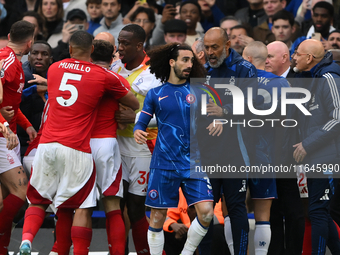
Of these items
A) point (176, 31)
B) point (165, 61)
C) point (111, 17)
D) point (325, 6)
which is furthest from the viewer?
point (111, 17)

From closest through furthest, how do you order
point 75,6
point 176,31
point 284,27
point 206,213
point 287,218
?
1. point 206,213
2. point 287,218
3. point 176,31
4. point 284,27
5. point 75,6

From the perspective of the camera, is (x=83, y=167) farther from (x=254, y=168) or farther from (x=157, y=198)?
(x=254, y=168)

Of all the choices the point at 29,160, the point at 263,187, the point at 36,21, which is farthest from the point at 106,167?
the point at 36,21

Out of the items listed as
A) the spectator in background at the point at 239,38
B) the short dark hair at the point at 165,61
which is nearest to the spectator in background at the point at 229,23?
the spectator in background at the point at 239,38

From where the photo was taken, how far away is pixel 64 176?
504 centimetres

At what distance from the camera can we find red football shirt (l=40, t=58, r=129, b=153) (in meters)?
5.04

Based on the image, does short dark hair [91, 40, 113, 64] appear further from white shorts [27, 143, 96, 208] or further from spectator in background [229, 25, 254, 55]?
spectator in background [229, 25, 254, 55]

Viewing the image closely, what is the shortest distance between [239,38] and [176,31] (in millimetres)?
1051

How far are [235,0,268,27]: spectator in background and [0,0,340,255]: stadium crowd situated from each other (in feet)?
11.5

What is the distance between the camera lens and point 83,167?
5.04 m

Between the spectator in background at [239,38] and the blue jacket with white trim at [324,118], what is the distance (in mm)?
2740

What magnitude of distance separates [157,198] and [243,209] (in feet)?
3.21

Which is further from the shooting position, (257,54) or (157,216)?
(257,54)

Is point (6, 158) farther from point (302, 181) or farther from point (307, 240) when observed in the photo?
point (307, 240)
